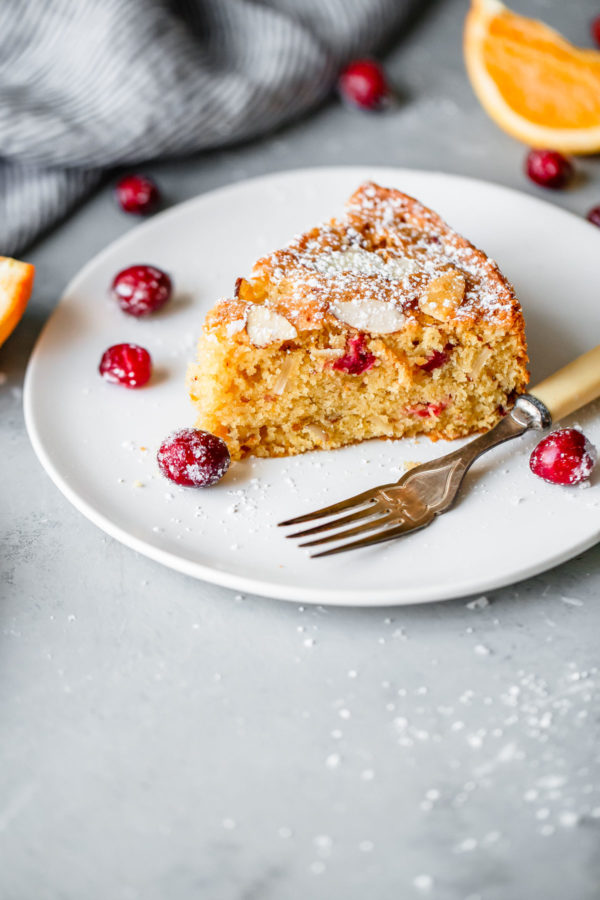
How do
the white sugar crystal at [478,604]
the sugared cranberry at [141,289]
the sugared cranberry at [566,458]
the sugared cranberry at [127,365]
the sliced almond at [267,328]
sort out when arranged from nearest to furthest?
the white sugar crystal at [478,604] < the sugared cranberry at [566,458] < the sliced almond at [267,328] < the sugared cranberry at [127,365] < the sugared cranberry at [141,289]

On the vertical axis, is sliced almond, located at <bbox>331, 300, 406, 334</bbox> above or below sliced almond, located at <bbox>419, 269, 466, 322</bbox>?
below

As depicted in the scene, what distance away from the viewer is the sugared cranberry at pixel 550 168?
12.5ft

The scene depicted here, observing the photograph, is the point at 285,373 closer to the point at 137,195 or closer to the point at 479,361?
the point at 479,361

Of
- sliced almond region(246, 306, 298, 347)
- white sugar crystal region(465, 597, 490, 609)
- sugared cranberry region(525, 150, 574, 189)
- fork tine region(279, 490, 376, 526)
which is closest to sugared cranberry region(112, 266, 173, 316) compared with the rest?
sliced almond region(246, 306, 298, 347)

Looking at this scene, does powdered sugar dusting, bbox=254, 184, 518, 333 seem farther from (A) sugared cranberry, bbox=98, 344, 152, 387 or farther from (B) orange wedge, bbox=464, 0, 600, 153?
(B) orange wedge, bbox=464, 0, 600, 153

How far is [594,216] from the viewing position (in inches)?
146

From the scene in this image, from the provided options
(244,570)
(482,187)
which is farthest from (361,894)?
(482,187)

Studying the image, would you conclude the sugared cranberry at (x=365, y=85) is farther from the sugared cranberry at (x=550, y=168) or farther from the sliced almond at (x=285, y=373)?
the sliced almond at (x=285, y=373)

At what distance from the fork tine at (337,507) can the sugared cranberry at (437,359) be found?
0.48 m

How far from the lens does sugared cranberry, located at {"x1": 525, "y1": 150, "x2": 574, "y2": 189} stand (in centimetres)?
381

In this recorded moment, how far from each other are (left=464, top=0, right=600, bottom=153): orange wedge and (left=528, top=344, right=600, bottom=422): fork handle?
1508 millimetres

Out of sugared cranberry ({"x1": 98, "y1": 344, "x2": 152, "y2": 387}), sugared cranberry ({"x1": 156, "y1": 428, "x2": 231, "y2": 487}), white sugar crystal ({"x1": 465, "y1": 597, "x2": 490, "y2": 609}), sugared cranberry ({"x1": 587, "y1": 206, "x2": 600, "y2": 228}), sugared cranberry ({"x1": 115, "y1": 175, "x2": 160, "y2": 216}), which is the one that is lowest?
sugared cranberry ({"x1": 115, "y1": 175, "x2": 160, "y2": 216})

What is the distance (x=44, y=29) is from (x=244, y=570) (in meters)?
2.78

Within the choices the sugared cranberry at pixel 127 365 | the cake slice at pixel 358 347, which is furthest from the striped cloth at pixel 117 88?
the cake slice at pixel 358 347
